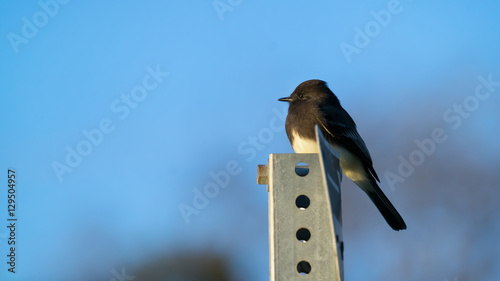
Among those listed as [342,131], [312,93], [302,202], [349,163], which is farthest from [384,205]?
[302,202]

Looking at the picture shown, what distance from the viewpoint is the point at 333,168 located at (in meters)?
2.58

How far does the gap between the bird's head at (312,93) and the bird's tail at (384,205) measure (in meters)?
0.77

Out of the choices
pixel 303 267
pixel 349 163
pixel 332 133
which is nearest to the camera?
pixel 303 267

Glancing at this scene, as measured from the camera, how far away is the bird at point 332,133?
427 cm

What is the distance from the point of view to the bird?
427 centimetres

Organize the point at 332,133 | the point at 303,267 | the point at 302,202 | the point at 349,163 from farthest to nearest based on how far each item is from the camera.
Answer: the point at 349,163, the point at 332,133, the point at 302,202, the point at 303,267

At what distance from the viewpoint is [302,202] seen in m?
2.80

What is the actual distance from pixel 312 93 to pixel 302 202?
2.01 metres

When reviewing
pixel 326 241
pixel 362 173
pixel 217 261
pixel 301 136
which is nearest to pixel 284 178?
pixel 326 241

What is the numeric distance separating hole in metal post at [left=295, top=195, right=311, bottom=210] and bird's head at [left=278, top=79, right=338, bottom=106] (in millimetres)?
1891

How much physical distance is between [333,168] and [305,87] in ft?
7.16

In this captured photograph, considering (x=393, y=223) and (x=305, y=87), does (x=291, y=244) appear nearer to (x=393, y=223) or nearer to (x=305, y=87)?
(x=393, y=223)

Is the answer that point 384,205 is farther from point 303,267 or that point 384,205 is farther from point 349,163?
point 303,267

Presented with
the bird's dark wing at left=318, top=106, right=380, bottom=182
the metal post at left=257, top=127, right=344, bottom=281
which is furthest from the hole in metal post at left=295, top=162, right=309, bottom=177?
the bird's dark wing at left=318, top=106, right=380, bottom=182
